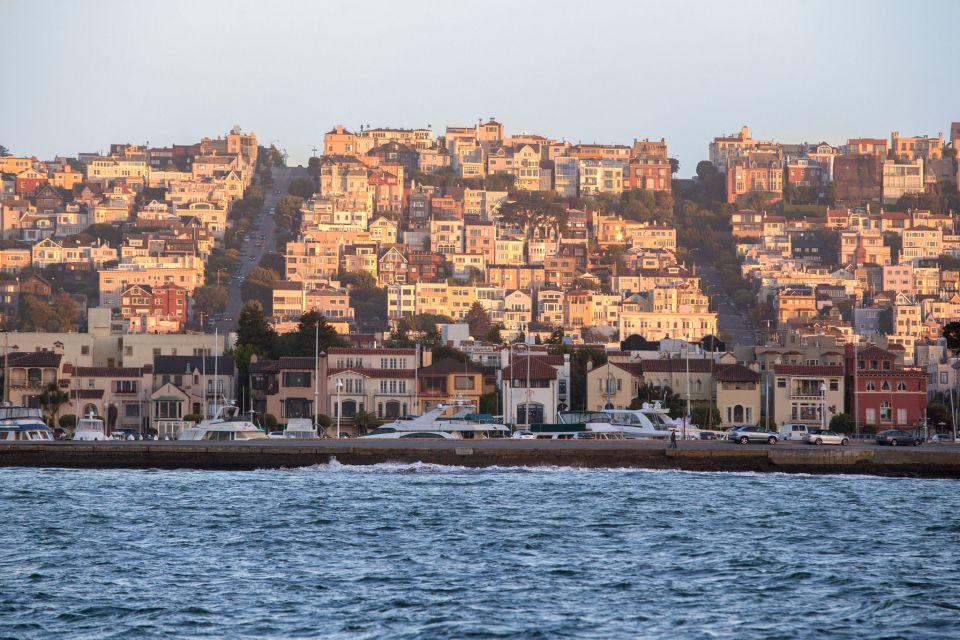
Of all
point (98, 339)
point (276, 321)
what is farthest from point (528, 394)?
point (276, 321)

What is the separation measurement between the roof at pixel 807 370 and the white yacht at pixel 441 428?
77.8 ft

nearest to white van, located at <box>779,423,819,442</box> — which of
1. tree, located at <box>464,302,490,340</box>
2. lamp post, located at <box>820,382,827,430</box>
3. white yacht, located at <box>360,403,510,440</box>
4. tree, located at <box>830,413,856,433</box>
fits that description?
white yacht, located at <box>360,403,510,440</box>

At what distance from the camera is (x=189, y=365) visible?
303ft

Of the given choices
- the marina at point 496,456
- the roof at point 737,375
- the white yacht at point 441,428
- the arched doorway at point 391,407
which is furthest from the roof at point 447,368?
the marina at point 496,456

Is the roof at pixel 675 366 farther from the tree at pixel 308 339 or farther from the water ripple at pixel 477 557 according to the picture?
the water ripple at pixel 477 557

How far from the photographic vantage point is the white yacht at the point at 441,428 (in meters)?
65.8

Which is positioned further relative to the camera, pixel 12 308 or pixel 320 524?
pixel 12 308

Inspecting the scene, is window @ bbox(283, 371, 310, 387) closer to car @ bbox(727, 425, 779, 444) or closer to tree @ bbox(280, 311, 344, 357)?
tree @ bbox(280, 311, 344, 357)

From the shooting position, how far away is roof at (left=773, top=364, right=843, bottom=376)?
8888cm

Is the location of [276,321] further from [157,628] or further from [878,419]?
[157,628]

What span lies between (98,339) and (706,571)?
2738 inches

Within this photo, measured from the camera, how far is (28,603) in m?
32.5

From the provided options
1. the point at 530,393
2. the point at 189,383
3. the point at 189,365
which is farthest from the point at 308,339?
the point at 530,393

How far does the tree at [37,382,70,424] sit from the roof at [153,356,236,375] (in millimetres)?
6724
